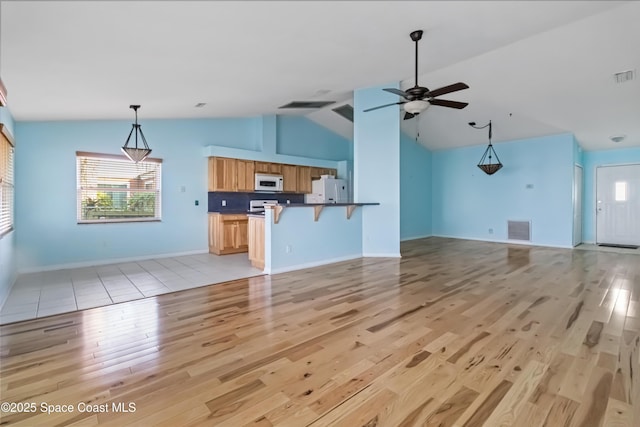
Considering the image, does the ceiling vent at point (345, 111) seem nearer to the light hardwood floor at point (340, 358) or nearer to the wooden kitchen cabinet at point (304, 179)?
the wooden kitchen cabinet at point (304, 179)

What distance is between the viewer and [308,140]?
8.42 meters

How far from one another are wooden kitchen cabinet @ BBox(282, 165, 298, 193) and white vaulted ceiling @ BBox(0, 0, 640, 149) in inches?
71.4

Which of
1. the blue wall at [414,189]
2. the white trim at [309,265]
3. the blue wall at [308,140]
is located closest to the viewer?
the white trim at [309,265]

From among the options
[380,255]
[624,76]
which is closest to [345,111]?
[380,255]

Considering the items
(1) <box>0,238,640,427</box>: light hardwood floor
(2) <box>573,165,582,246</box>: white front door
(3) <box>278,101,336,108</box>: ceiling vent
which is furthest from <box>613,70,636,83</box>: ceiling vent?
(3) <box>278,101,336,108</box>: ceiling vent

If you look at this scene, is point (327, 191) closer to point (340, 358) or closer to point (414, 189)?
point (414, 189)

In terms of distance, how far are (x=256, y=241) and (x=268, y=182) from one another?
251 cm

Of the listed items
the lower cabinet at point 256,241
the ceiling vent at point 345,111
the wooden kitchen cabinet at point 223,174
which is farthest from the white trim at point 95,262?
the ceiling vent at point 345,111

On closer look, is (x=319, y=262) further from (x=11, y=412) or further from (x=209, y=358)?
(x=11, y=412)

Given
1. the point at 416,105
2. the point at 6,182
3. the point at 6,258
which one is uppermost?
the point at 416,105

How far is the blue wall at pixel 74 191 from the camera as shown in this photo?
4785 millimetres

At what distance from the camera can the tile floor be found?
324 centimetres

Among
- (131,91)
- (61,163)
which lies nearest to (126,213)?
(61,163)

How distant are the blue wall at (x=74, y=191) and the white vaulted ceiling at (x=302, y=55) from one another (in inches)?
20.5
